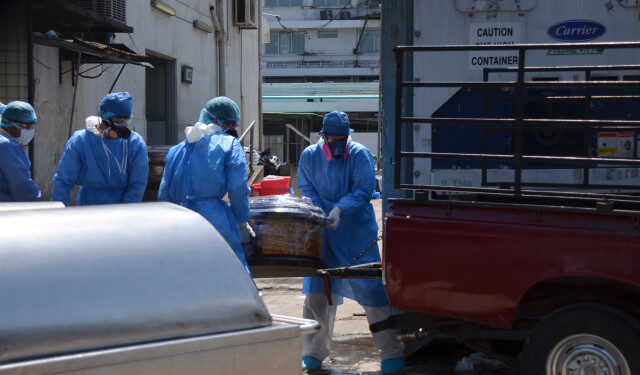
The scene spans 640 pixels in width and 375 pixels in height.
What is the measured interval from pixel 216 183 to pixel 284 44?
45944 mm

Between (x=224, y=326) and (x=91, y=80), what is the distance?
10647 millimetres

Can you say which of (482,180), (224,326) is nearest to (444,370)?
(482,180)

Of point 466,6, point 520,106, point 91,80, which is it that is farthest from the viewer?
point 91,80

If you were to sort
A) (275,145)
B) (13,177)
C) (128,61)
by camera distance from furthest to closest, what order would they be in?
(275,145)
(128,61)
(13,177)

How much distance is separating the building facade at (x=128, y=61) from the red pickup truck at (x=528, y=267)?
23.3 feet

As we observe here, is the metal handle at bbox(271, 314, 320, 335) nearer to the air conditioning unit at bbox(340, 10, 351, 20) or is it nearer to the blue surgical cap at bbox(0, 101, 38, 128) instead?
the blue surgical cap at bbox(0, 101, 38, 128)

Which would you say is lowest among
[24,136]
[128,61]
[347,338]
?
[347,338]

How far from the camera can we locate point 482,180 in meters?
5.38

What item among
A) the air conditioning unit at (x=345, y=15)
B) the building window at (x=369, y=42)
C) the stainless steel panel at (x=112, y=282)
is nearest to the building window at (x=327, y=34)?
the air conditioning unit at (x=345, y=15)

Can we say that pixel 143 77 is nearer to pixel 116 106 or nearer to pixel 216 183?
pixel 116 106

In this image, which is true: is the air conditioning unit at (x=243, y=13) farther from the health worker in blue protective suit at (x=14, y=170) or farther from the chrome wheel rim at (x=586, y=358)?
the chrome wheel rim at (x=586, y=358)

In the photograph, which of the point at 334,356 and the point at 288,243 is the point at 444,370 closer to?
the point at 334,356

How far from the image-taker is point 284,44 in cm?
5034

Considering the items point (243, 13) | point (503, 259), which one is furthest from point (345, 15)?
point (503, 259)
